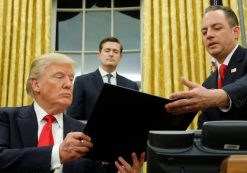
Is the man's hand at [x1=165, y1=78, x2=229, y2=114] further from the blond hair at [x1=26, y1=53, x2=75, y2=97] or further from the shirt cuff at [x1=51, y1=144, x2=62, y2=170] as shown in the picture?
the blond hair at [x1=26, y1=53, x2=75, y2=97]

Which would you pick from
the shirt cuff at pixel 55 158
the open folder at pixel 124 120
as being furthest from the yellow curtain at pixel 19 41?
the open folder at pixel 124 120

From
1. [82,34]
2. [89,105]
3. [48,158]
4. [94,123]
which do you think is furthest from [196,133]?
[82,34]

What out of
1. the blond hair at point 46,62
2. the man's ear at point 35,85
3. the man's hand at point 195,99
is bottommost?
the man's hand at point 195,99

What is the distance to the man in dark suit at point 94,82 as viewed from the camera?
3131mm

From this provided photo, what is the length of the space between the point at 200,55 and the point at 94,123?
2.91m

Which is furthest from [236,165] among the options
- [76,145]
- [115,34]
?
[115,34]

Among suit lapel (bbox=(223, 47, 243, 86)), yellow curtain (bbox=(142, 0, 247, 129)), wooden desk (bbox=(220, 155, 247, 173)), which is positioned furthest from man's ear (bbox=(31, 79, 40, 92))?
yellow curtain (bbox=(142, 0, 247, 129))

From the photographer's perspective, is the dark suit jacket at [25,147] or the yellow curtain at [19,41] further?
the yellow curtain at [19,41]

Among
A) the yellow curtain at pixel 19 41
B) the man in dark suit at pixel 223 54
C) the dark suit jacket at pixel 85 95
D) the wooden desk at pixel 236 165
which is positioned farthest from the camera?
the yellow curtain at pixel 19 41

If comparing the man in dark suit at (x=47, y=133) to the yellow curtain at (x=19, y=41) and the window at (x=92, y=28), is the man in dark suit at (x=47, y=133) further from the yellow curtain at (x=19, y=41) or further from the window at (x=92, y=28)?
the window at (x=92, y=28)

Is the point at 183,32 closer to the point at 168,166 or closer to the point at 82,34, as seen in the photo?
the point at 82,34

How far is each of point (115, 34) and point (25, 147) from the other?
312 centimetres

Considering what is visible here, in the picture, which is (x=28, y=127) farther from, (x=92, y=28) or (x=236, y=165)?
(x=92, y=28)

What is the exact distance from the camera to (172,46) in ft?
13.6
